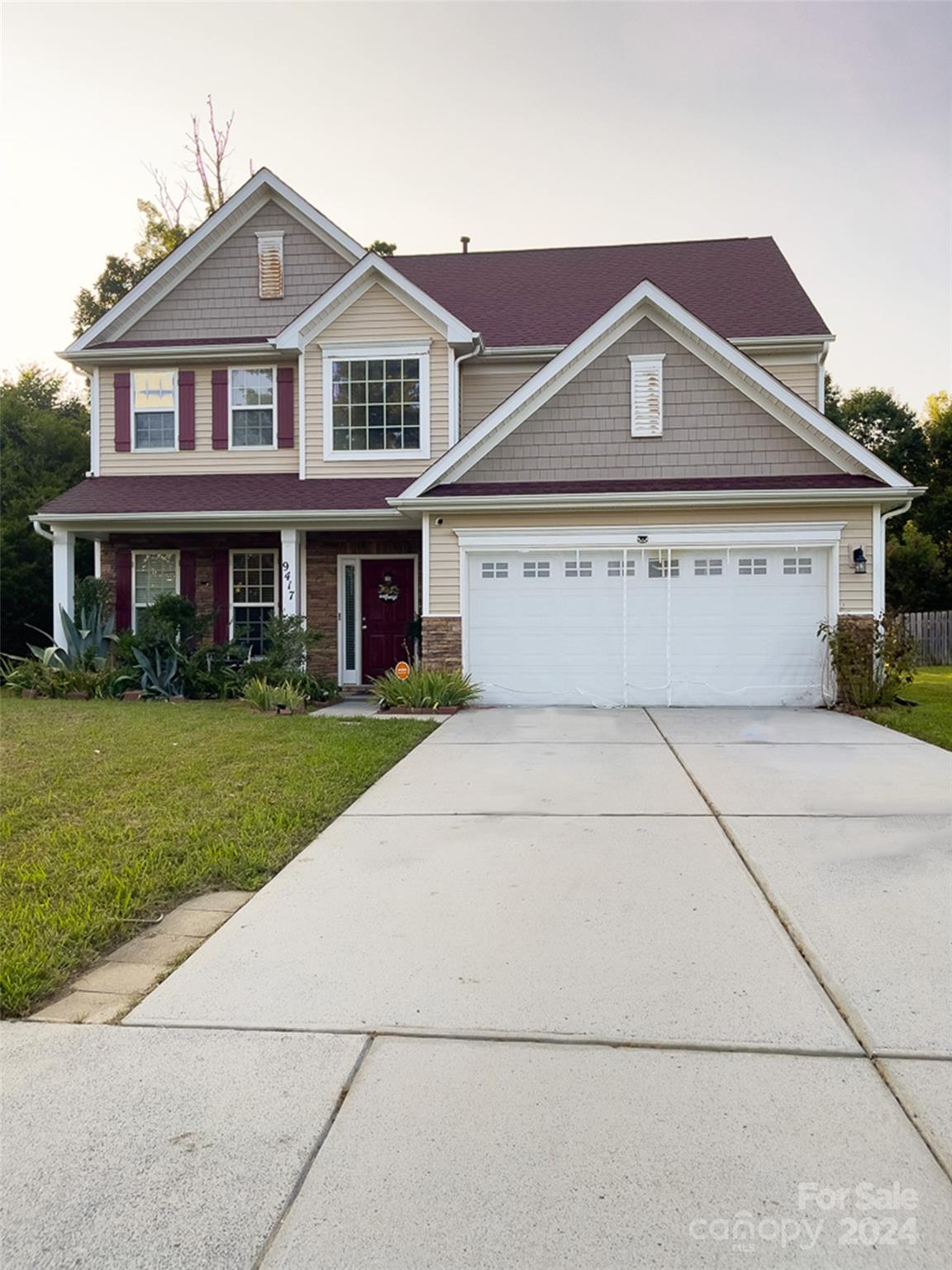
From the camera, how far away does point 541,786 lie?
6785 millimetres

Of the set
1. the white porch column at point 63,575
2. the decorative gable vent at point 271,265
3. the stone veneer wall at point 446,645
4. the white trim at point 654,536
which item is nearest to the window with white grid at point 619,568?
the white trim at point 654,536

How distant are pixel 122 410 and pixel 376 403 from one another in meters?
4.84

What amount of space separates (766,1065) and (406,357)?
13151 mm

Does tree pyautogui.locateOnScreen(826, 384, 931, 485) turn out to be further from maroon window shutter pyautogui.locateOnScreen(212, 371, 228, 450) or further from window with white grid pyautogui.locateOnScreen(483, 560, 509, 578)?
maroon window shutter pyautogui.locateOnScreen(212, 371, 228, 450)

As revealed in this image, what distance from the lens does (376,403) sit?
1429 cm

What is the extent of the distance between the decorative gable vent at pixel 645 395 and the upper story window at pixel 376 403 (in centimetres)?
371

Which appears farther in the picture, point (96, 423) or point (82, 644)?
point (96, 423)

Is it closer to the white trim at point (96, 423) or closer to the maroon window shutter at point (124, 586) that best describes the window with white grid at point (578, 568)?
the maroon window shutter at point (124, 586)

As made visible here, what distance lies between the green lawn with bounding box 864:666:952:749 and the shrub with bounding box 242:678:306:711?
300 inches

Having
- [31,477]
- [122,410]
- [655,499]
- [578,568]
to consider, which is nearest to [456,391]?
[578,568]

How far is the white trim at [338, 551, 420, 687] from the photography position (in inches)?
585

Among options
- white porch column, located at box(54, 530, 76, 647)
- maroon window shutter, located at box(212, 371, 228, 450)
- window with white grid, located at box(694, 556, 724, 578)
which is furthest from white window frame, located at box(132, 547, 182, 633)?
window with white grid, located at box(694, 556, 724, 578)

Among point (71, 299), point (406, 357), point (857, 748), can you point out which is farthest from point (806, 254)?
point (71, 299)

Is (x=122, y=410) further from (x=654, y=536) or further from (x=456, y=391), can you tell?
(x=654, y=536)
